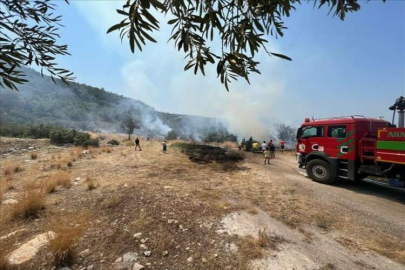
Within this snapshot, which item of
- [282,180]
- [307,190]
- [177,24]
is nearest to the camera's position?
[177,24]

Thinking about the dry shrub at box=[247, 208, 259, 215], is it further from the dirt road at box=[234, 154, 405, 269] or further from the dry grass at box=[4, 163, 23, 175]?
the dry grass at box=[4, 163, 23, 175]

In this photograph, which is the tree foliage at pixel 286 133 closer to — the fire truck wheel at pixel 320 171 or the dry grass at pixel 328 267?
the fire truck wheel at pixel 320 171

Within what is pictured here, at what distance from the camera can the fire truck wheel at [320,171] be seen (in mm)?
8430

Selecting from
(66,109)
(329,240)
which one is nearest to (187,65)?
(329,240)

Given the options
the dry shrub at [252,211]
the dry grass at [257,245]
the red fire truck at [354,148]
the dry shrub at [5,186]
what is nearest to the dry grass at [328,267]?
the dry grass at [257,245]

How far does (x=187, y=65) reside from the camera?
164 centimetres

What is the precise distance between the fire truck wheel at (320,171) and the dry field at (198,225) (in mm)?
434

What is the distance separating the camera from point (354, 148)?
7695mm

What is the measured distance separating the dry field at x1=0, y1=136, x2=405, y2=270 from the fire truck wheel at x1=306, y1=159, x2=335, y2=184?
0.43 meters

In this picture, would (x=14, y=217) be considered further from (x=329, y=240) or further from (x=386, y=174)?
(x=386, y=174)

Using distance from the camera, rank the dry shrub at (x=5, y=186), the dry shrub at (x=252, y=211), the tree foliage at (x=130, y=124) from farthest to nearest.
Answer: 1. the tree foliage at (x=130, y=124)
2. the dry shrub at (x=5, y=186)
3. the dry shrub at (x=252, y=211)

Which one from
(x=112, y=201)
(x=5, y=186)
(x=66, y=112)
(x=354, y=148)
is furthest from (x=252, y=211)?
(x=66, y=112)

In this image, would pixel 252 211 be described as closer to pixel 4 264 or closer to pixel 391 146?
pixel 4 264

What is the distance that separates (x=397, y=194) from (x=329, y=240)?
5.56m
